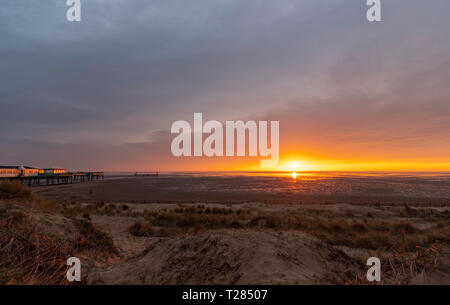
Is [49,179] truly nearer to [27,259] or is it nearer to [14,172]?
[14,172]

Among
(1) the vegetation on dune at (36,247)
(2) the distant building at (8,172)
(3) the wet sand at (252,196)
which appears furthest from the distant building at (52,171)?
(1) the vegetation on dune at (36,247)

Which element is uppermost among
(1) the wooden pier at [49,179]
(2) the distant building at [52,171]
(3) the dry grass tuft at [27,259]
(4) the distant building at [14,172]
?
(3) the dry grass tuft at [27,259]

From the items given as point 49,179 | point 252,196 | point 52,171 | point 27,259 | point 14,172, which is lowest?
point 49,179

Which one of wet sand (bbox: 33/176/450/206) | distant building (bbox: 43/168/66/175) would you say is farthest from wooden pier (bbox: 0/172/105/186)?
wet sand (bbox: 33/176/450/206)

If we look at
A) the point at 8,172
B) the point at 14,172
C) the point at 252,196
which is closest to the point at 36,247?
the point at 252,196

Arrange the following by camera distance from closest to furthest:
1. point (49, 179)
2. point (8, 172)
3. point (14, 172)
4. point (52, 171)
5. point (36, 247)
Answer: point (36, 247), point (8, 172), point (14, 172), point (52, 171), point (49, 179)

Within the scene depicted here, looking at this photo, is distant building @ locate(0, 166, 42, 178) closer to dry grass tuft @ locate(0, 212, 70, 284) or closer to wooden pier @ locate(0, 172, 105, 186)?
wooden pier @ locate(0, 172, 105, 186)

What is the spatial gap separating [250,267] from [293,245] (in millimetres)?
2213

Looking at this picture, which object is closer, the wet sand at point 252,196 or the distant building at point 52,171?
the wet sand at point 252,196

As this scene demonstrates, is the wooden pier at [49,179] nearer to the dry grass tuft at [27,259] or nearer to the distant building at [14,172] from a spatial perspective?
the distant building at [14,172]

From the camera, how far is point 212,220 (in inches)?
669

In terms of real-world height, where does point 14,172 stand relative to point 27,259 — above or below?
below
